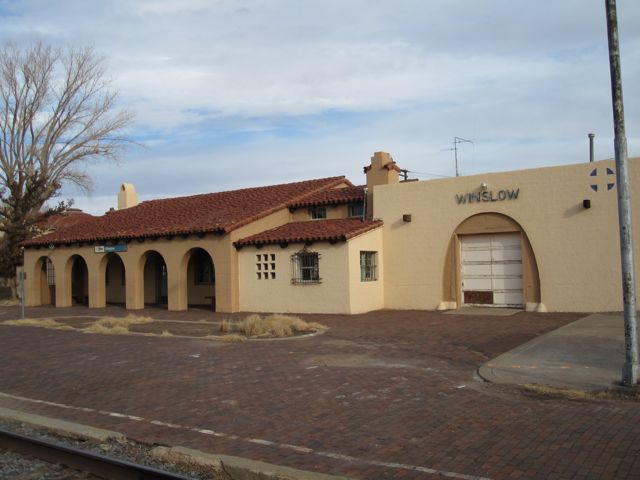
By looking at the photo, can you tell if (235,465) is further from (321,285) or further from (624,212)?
(321,285)

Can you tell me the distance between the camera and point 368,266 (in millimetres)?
22812

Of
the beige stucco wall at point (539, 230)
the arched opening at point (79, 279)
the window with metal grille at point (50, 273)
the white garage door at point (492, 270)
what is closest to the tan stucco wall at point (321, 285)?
the beige stucco wall at point (539, 230)

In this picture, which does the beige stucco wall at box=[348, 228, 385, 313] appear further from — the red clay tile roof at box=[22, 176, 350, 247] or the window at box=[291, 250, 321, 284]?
the red clay tile roof at box=[22, 176, 350, 247]

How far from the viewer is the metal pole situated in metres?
8.78

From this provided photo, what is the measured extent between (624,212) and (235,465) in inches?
255

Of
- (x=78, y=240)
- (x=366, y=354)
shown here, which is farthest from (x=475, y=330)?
(x=78, y=240)

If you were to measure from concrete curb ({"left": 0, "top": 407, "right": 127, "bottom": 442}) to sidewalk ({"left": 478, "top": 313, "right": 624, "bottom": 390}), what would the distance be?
5.72 metres

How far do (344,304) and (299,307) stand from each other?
1942mm

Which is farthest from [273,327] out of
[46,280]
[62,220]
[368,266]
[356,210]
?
[62,220]

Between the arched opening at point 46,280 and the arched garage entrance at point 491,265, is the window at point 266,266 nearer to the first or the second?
the arched garage entrance at point 491,265

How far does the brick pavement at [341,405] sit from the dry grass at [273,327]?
3.54 feet

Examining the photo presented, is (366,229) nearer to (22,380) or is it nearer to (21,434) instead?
(22,380)

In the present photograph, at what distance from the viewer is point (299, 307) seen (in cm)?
2255

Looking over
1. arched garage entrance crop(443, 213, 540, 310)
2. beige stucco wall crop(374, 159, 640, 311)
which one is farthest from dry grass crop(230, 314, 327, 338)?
arched garage entrance crop(443, 213, 540, 310)
